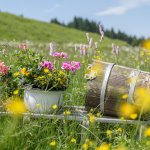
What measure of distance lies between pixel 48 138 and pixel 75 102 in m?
2.07

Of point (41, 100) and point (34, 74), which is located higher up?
point (34, 74)

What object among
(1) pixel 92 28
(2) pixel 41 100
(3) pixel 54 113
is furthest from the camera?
(1) pixel 92 28

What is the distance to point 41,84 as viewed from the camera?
5496mm

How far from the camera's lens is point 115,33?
364 ft

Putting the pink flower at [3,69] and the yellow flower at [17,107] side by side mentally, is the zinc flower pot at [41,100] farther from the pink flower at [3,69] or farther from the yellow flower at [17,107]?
the pink flower at [3,69]

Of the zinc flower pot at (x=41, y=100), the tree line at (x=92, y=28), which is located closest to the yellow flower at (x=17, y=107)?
the zinc flower pot at (x=41, y=100)

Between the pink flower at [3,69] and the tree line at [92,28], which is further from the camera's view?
Answer: the tree line at [92,28]

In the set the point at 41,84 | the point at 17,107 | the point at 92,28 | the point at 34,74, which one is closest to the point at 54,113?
the point at 41,84

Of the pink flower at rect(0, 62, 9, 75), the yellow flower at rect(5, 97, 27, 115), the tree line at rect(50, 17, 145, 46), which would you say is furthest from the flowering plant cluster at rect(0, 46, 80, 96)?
the tree line at rect(50, 17, 145, 46)

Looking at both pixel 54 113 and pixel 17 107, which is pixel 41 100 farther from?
pixel 17 107

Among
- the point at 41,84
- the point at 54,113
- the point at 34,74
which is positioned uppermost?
the point at 34,74

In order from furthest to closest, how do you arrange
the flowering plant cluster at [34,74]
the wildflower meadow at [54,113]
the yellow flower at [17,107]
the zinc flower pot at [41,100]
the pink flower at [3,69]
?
the pink flower at [3,69], the flowering plant cluster at [34,74], the zinc flower pot at [41,100], the wildflower meadow at [54,113], the yellow flower at [17,107]

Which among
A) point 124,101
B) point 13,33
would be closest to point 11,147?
point 124,101

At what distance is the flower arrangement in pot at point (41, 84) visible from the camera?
5.43m
